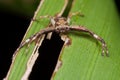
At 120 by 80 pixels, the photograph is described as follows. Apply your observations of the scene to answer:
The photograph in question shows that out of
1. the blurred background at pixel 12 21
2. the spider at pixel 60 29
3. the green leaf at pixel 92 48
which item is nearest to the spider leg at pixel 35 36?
the spider at pixel 60 29

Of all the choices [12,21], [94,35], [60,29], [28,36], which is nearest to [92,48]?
[94,35]

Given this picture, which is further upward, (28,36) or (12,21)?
(28,36)

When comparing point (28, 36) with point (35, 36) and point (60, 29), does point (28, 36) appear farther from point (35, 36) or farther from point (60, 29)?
point (60, 29)

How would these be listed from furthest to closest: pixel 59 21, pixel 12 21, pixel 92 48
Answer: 1. pixel 12 21
2. pixel 59 21
3. pixel 92 48

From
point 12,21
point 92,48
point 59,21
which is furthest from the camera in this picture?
point 12,21

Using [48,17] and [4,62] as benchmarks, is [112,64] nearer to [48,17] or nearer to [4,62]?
[48,17]

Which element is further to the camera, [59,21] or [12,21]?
[12,21]

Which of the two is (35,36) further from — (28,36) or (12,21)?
(12,21)

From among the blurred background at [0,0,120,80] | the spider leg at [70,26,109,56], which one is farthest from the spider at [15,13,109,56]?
the blurred background at [0,0,120,80]
